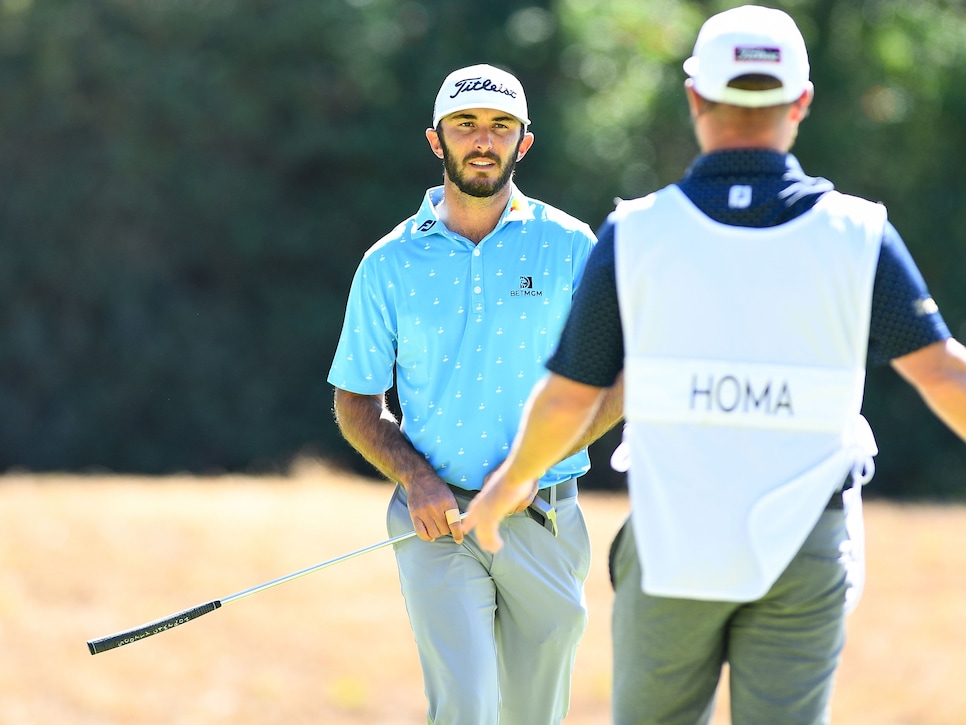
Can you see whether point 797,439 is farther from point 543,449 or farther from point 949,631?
point 949,631

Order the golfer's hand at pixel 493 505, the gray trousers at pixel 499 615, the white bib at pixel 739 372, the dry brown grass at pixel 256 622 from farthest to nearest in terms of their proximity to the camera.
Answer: the dry brown grass at pixel 256 622
the gray trousers at pixel 499 615
the golfer's hand at pixel 493 505
the white bib at pixel 739 372

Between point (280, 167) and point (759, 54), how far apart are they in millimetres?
16581

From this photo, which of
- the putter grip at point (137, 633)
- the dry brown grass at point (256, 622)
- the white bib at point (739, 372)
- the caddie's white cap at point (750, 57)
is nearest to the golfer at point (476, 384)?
the putter grip at point (137, 633)

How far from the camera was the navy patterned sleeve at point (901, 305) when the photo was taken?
8.92ft

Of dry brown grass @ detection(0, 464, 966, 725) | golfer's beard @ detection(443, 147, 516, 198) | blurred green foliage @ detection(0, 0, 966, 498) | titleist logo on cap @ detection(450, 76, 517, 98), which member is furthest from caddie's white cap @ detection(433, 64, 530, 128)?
blurred green foliage @ detection(0, 0, 966, 498)

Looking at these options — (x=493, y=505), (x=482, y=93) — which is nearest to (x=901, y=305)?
(x=493, y=505)

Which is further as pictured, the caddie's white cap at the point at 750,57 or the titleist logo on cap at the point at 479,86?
the titleist logo on cap at the point at 479,86

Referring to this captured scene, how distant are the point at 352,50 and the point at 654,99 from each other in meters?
3.93

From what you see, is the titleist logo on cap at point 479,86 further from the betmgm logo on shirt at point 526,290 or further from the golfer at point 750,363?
the golfer at point 750,363

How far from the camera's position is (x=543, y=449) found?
2918 millimetres

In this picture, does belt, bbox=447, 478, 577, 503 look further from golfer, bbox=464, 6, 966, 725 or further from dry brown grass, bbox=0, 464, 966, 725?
dry brown grass, bbox=0, 464, 966, 725

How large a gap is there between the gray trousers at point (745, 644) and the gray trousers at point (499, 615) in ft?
3.77

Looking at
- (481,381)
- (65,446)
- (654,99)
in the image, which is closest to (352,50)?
(654,99)

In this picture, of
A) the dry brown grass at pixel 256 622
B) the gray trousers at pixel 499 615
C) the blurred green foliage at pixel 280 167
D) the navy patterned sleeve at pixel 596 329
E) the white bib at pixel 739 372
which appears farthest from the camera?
Result: the blurred green foliage at pixel 280 167
